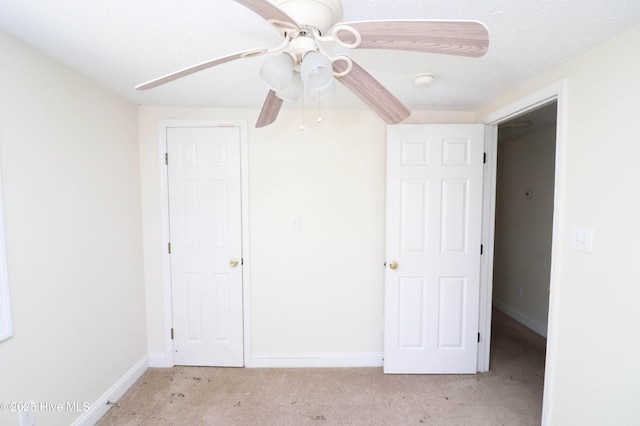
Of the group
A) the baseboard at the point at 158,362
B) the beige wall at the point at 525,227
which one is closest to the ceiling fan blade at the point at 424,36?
the baseboard at the point at 158,362

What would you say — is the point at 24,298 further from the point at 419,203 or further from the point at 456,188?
the point at 456,188

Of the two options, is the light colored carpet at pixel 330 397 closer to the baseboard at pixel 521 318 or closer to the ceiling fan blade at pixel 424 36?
the baseboard at pixel 521 318

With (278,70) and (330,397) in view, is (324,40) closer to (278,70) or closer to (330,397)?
(278,70)

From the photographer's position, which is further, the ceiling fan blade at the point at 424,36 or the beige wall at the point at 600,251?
the beige wall at the point at 600,251

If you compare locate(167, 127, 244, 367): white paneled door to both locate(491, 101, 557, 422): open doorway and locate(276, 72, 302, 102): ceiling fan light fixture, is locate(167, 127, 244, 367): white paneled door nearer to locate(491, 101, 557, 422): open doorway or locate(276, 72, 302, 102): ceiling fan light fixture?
locate(276, 72, 302, 102): ceiling fan light fixture

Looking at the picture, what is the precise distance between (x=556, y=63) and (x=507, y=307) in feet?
9.67

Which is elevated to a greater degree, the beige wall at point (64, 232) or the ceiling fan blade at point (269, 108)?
the ceiling fan blade at point (269, 108)

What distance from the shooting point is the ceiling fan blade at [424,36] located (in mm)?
638

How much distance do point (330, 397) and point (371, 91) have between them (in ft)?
6.67

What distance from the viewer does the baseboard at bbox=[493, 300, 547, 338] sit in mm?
2707

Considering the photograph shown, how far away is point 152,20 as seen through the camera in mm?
1054

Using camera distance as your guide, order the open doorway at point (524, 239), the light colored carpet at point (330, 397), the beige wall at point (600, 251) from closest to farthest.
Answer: the beige wall at point (600, 251)
the light colored carpet at point (330, 397)
the open doorway at point (524, 239)

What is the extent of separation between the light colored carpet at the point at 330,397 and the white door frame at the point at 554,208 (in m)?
0.28

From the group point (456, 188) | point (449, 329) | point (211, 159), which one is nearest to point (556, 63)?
point (456, 188)
